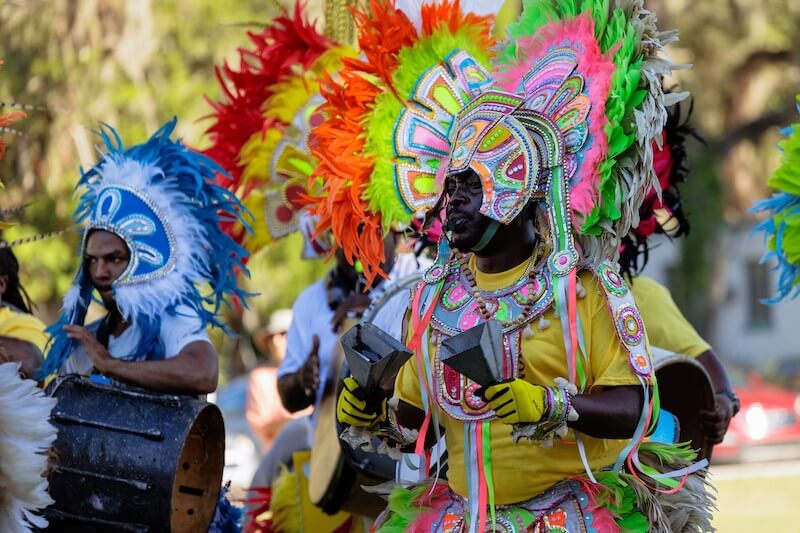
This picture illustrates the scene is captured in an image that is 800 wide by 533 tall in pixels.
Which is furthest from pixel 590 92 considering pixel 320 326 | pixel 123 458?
pixel 320 326

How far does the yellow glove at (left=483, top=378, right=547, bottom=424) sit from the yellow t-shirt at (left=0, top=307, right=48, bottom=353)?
2.84m

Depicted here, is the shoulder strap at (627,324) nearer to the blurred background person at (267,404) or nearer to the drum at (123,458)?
the drum at (123,458)

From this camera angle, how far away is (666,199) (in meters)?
5.80

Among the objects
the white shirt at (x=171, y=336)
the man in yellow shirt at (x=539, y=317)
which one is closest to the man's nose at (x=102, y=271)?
the white shirt at (x=171, y=336)

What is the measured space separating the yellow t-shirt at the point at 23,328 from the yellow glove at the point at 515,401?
9.32 feet

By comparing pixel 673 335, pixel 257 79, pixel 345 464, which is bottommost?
pixel 345 464

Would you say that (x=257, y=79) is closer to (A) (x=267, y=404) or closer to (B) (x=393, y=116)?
(B) (x=393, y=116)

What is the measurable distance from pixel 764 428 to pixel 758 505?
5.64 meters

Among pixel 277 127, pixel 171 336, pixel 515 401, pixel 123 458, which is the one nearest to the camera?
pixel 515 401

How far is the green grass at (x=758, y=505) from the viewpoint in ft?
34.2

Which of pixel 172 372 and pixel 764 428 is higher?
pixel 764 428

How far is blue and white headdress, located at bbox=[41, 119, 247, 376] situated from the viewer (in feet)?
17.8

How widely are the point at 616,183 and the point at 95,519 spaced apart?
234cm

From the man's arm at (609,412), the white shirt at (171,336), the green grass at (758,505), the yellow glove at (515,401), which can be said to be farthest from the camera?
the green grass at (758,505)
